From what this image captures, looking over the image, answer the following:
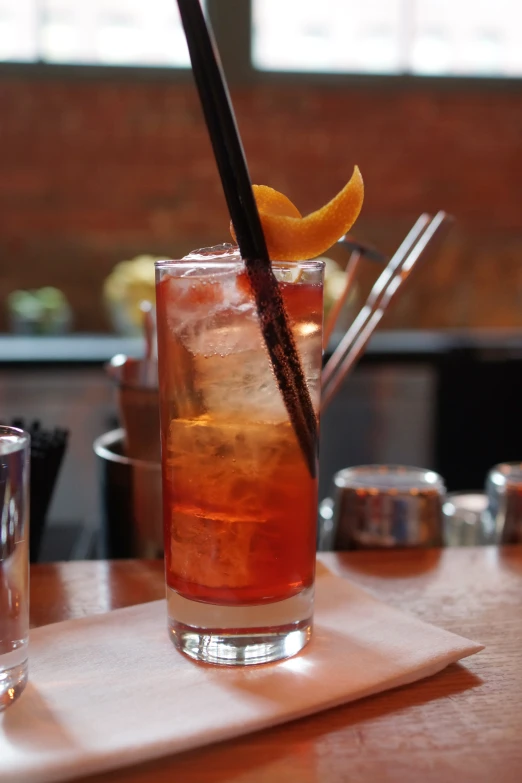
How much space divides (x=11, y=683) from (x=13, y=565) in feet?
0.29

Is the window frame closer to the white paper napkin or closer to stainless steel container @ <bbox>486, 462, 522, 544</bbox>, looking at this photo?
stainless steel container @ <bbox>486, 462, 522, 544</bbox>

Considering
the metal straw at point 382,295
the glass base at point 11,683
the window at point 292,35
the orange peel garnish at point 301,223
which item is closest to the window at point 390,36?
the window at point 292,35

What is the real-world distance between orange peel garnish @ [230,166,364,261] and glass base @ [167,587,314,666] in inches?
11.6

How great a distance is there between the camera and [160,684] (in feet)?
2.06

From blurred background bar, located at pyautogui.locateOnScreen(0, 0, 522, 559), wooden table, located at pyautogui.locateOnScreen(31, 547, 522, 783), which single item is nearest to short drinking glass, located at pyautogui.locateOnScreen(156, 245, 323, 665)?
wooden table, located at pyautogui.locateOnScreen(31, 547, 522, 783)

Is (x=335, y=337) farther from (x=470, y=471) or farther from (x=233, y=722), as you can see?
(x=233, y=722)

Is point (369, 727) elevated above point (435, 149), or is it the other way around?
point (435, 149)

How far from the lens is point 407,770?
54 cm

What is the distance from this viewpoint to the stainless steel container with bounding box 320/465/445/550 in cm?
103

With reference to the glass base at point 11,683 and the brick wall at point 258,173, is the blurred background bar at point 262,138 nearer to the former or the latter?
the brick wall at point 258,173

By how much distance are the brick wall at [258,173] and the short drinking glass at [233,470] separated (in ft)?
11.6

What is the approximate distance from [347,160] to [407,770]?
401cm

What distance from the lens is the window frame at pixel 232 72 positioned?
3953mm

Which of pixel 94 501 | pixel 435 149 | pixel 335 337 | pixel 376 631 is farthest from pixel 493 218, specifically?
pixel 376 631
